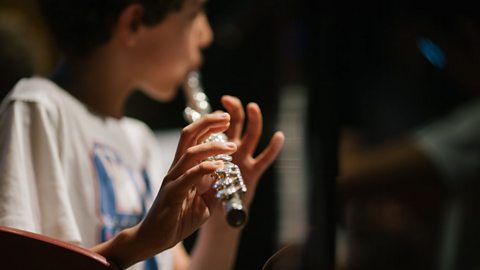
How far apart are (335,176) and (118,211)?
261 mm

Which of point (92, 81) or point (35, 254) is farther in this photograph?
point (92, 81)

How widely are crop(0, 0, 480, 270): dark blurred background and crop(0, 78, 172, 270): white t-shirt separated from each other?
0.68ft

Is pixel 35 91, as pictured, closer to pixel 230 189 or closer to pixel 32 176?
pixel 32 176

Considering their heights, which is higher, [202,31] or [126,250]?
[202,31]

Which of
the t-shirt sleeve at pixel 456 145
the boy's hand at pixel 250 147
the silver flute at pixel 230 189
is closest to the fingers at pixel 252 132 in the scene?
the boy's hand at pixel 250 147

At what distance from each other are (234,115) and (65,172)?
0.20 metres

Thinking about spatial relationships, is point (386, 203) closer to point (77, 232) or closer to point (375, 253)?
point (375, 253)

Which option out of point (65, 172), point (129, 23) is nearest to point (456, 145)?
point (129, 23)

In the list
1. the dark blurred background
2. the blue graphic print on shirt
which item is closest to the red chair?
the blue graphic print on shirt

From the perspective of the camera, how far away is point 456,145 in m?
1.55

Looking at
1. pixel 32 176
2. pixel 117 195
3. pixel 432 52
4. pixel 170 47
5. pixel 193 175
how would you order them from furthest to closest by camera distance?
pixel 432 52 → pixel 170 47 → pixel 117 195 → pixel 32 176 → pixel 193 175

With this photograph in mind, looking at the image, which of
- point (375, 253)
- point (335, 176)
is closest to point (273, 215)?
point (375, 253)

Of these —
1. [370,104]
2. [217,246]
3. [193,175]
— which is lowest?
[217,246]

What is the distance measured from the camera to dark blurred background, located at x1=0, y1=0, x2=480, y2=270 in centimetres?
122
